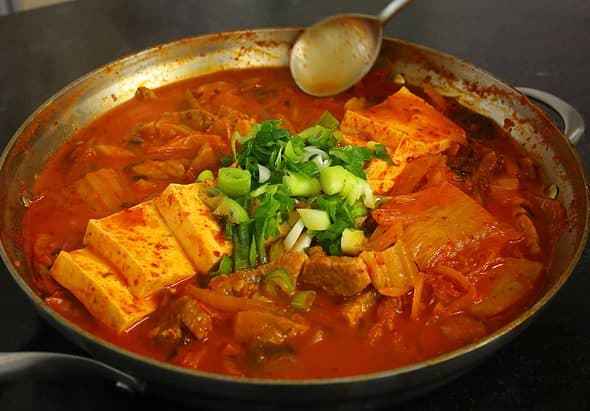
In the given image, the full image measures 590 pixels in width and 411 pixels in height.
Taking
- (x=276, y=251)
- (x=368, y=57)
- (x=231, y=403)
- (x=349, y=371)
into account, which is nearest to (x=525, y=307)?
(x=349, y=371)

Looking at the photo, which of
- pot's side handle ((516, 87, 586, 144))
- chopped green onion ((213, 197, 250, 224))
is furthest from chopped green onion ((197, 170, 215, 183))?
pot's side handle ((516, 87, 586, 144))

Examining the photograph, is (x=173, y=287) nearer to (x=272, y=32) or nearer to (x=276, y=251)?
(x=276, y=251)

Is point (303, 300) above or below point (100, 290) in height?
below

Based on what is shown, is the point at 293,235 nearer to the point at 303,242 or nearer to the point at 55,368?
the point at 303,242

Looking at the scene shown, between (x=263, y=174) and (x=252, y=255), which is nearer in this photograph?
(x=252, y=255)

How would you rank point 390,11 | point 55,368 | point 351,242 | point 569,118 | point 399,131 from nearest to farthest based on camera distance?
1. point 55,368
2. point 351,242
3. point 569,118
4. point 399,131
5. point 390,11

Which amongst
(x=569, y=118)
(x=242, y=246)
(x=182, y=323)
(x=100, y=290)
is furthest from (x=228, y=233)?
(x=569, y=118)

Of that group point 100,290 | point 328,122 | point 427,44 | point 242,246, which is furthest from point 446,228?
point 427,44

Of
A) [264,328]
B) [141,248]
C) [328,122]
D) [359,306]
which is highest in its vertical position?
[141,248]

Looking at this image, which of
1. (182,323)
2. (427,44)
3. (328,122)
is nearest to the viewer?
(182,323)
